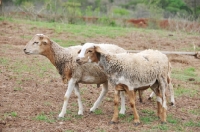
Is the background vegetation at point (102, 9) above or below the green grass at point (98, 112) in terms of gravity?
below

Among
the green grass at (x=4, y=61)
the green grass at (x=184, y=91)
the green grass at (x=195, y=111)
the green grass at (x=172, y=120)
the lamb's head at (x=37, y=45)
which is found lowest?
the green grass at (x=184, y=91)

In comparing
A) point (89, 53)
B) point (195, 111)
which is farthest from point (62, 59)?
point (195, 111)

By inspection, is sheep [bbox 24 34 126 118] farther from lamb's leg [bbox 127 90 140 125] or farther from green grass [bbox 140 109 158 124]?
green grass [bbox 140 109 158 124]

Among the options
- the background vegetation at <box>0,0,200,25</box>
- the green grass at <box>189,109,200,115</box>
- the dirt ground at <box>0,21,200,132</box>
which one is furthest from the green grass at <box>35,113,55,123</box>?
the background vegetation at <box>0,0,200,25</box>

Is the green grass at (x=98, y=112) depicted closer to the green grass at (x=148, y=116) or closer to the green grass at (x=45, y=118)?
the green grass at (x=148, y=116)

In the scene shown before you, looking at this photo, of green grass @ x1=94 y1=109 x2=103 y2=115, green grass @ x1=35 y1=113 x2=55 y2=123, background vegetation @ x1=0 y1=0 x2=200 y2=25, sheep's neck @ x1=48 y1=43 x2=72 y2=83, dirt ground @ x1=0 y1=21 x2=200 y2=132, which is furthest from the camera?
background vegetation @ x1=0 y1=0 x2=200 y2=25

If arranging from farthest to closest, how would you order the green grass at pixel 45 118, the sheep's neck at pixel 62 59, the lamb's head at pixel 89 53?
the sheep's neck at pixel 62 59
the green grass at pixel 45 118
the lamb's head at pixel 89 53

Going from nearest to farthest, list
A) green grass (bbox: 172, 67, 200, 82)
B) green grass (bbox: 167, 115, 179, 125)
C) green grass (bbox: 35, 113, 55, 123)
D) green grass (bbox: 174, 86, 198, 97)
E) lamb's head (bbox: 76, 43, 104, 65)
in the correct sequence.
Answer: lamb's head (bbox: 76, 43, 104, 65), green grass (bbox: 35, 113, 55, 123), green grass (bbox: 167, 115, 179, 125), green grass (bbox: 174, 86, 198, 97), green grass (bbox: 172, 67, 200, 82)

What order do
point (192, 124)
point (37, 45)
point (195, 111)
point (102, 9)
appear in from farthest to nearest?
point (102, 9), point (195, 111), point (37, 45), point (192, 124)

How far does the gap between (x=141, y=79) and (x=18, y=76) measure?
16.1ft

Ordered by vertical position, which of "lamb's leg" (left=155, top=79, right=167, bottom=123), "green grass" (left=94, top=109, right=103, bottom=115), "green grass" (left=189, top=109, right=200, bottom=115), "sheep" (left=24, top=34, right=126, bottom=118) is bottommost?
"green grass" (left=189, top=109, right=200, bottom=115)

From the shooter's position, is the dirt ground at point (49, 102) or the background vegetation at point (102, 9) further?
the background vegetation at point (102, 9)

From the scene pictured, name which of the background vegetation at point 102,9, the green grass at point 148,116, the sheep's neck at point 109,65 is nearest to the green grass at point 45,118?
the sheep's neck at point 109,65

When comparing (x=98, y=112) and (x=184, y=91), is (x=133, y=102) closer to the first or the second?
(x=98, y=112)
